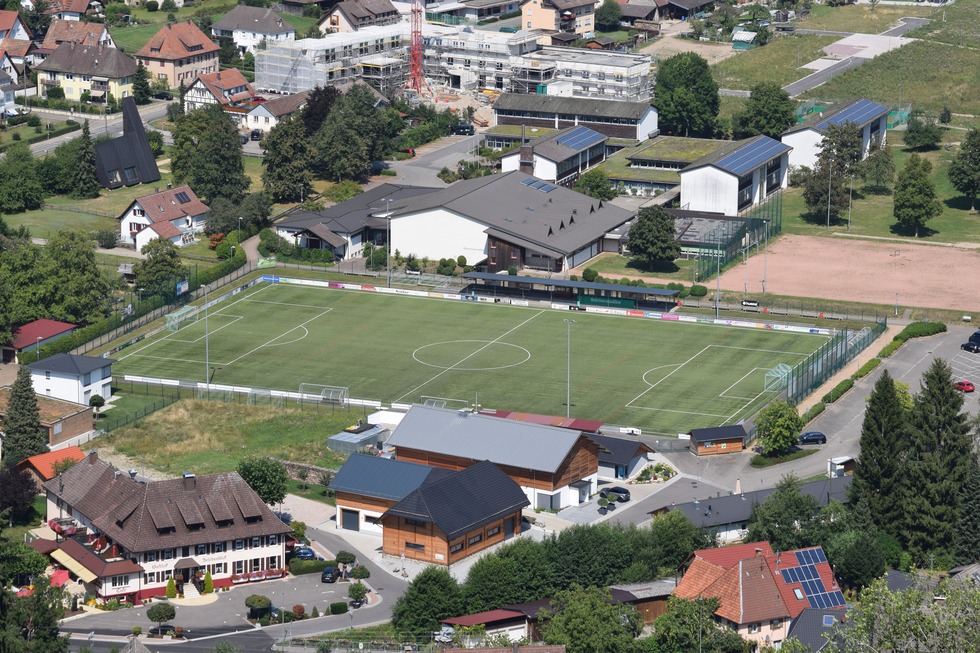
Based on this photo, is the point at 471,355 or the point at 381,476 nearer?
the point at 381,476

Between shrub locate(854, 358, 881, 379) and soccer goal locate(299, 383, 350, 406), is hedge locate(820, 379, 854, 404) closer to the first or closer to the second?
shrub locate(854, 358, 881, 379)

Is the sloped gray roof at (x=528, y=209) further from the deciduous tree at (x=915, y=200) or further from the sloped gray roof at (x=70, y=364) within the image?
the sloped gray roof at (x=70, y=364)

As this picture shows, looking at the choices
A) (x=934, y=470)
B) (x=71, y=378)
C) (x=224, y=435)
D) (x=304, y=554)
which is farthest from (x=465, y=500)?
(x=71, y=378)

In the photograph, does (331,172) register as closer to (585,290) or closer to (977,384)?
(585,290)

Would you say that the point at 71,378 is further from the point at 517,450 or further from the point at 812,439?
the point at 812,439

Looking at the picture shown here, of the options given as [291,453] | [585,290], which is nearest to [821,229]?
[585,290]

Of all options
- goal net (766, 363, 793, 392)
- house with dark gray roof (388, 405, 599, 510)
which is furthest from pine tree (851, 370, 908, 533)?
goal net (766, 363, 793, 392)
